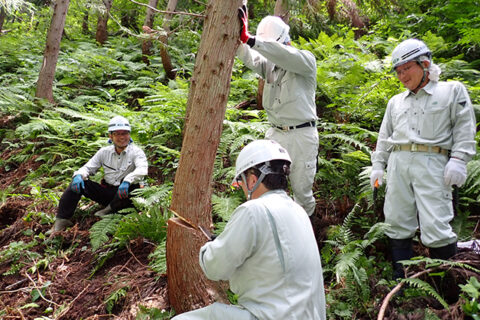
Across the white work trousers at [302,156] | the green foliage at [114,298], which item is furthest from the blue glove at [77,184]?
the white work trousers at [302,156]

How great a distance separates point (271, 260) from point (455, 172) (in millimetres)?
2085

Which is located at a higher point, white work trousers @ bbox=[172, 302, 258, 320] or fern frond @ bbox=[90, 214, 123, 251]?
white work trousers @ bbox=[172, 302, 258, 320]

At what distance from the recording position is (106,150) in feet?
18.8

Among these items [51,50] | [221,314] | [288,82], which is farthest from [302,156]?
[51,50]

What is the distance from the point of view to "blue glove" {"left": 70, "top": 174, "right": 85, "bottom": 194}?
521cm

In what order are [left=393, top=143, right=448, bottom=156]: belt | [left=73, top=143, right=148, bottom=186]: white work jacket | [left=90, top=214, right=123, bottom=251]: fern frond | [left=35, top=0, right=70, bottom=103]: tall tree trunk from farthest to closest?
[left=35, top=0, right=70, bottom=103]: tall tree trunk, [left=73, top=143, right=148, bottom=186]: white work jacket, [left=90, top=214, right=123, bottom=251]: fern frond, [left=393, top=143, right=448, bottom=156]: belt

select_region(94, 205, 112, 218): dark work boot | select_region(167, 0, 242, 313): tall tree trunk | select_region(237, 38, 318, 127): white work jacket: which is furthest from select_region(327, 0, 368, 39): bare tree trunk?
select_region(94, 205, 112, 218): dark work boot

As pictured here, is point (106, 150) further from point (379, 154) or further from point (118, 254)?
point (379, 154)

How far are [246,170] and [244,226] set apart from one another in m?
0.45

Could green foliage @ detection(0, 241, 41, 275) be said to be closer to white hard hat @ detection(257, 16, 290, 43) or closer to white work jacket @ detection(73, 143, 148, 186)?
white work jacket @ detection(73, 143, 148, 186)

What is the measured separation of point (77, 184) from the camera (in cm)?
521

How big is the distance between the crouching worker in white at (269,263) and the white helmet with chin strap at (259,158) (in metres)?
0.17

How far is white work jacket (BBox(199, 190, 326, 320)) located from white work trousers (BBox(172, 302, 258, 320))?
0.14ft

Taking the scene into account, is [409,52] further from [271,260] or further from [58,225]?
[58,225]
